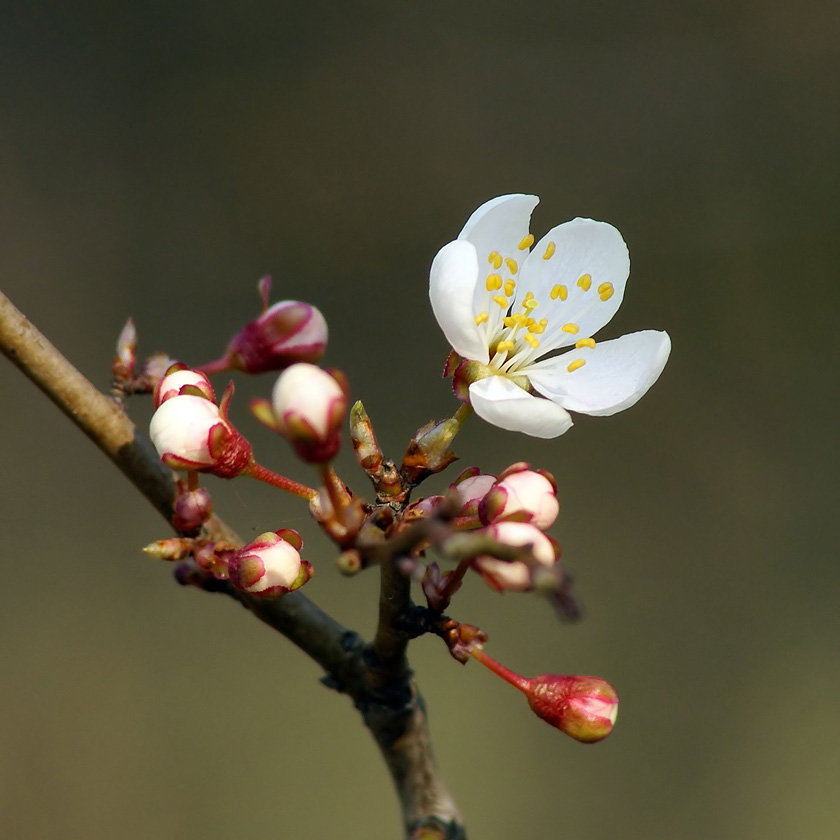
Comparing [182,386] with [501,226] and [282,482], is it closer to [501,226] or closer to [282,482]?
[282,482]

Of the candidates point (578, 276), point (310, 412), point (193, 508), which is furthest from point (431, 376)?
point (310, 412)

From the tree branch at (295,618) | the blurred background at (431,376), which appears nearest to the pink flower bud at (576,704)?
the tree branch at (295,618)

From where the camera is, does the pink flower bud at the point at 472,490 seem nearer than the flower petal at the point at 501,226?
Yes

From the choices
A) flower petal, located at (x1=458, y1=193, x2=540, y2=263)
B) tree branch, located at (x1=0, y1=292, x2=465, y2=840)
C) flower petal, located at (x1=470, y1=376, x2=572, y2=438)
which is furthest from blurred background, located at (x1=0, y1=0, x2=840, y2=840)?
flower petal, located at (x1=470, y1=376, x2=572, y2=438)

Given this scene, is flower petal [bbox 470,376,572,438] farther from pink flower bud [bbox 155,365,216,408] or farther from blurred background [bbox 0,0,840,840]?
blurred background [bbox 0,0,840,840]

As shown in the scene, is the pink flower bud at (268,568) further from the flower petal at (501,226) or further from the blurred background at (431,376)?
the blurred background at (431,376)

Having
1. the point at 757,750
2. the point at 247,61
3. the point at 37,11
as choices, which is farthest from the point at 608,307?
the point at 37,11
